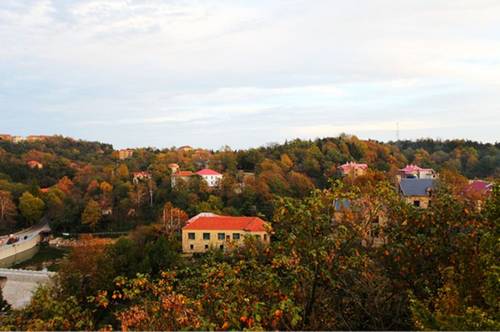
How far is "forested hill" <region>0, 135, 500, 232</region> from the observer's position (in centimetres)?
2708

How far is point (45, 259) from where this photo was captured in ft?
75.5

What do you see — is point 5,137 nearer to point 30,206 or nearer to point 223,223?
point 30,206

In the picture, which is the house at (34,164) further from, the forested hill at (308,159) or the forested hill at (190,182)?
the forested hill at (308,159)

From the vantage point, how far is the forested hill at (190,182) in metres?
27.1

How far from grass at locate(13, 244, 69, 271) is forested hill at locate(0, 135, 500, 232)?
113 inches

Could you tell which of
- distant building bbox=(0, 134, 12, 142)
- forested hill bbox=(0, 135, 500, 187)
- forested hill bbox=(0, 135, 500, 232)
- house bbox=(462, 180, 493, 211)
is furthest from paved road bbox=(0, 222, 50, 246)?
distant building bbox=(0, 134, 12, 142)

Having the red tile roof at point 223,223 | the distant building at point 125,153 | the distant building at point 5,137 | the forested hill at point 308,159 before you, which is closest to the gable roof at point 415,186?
the red tile roof at point 223,223

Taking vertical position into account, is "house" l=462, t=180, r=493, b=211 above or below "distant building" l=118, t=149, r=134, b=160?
below

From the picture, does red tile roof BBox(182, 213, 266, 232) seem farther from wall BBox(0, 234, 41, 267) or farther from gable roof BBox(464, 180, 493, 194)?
wall BBox(0, 234, 41, 267)

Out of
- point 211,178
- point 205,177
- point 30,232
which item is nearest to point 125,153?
point 211,178

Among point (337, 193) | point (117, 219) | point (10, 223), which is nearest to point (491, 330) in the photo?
point (337, 193)

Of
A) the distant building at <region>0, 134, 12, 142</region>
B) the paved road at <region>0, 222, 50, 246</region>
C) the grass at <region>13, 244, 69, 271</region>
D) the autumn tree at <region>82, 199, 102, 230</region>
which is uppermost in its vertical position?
the distant building at <region>0, 134, 12, 142</region>

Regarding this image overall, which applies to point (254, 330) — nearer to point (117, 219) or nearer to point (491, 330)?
point (491, 330)

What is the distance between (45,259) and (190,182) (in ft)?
33.6
